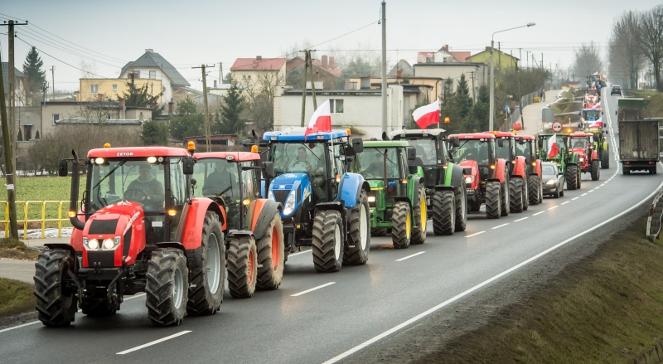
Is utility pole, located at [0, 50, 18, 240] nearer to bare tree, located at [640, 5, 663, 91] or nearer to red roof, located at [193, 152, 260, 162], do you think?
red roof, located at [193, 152, 260, 162]

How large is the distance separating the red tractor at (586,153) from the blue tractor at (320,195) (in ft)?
143

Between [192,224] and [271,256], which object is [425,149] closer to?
[271,256]

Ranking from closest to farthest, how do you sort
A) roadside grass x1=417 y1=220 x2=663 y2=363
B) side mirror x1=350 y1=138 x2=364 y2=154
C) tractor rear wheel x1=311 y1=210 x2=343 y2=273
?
roadside grass x1=417 y1=220 x2=663 y2=363, tractor rear wheel x1=311 y1=210 x2=343 y2=273, side mirror x1=350 y1=138 x2=364 y2=154

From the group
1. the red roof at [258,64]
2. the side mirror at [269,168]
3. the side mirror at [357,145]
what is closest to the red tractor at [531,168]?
the side mirror at [357,145]

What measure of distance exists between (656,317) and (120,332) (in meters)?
11.2

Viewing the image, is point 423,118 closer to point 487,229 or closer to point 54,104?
point 487,229

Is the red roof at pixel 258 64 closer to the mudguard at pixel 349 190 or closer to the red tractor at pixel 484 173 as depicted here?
the red tractor at pixel 484 173

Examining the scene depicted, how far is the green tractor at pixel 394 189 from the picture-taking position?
28.9 metres

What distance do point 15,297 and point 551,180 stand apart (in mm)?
34467

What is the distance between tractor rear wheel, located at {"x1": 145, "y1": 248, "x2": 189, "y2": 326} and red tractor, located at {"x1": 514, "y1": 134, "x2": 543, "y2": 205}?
1261 inches

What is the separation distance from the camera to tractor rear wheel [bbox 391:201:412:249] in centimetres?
2853

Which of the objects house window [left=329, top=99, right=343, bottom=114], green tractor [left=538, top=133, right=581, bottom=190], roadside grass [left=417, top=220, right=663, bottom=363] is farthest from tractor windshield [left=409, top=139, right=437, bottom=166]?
house window [left=329, top=99, right=343, bottom=114]

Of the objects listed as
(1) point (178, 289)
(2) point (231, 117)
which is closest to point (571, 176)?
(1) point (178, 289)

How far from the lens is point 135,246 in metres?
16.2
